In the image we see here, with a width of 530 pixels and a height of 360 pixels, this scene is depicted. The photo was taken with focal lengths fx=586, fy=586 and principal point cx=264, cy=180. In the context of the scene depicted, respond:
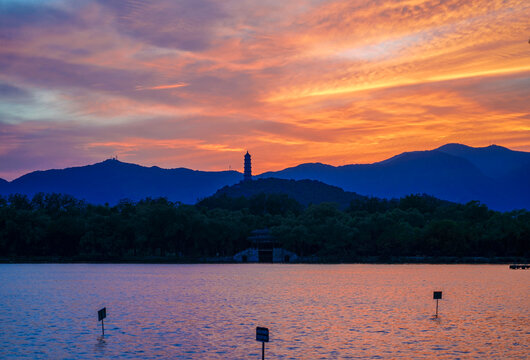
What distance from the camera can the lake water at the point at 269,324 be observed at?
29.5 m

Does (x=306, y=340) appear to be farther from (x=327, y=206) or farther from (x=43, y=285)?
(x=327, y=206)

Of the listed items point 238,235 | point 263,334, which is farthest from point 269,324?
point 238,235

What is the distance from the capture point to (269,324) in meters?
38.8

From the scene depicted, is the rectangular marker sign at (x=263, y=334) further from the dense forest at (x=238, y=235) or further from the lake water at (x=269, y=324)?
the dense forest at (x=238, y=235)

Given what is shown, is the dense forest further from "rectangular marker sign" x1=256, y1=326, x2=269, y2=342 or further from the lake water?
"rectangular marker sign" x1=256, y1=326, x2=269, y2=342

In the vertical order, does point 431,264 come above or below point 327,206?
below

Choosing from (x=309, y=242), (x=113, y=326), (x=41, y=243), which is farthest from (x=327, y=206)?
(x=113, y=326)

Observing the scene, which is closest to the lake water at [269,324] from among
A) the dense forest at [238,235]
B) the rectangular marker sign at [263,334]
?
the rectangular marker sign at [263,334]

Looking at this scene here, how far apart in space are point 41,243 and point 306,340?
5270 inches

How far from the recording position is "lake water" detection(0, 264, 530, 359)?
29.5 m

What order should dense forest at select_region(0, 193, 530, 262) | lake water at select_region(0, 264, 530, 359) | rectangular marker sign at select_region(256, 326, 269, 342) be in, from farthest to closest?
dense forest at select_region(0, 193, 530, 262), lake water at select_region(0, 264, 530, 359), rectangular marker sign at select_region(256, 326, 269, 342)

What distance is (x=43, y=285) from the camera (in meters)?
76.2

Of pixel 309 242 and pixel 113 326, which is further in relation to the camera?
pixel 309 242

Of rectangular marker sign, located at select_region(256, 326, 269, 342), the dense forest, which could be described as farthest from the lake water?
the dense forest
